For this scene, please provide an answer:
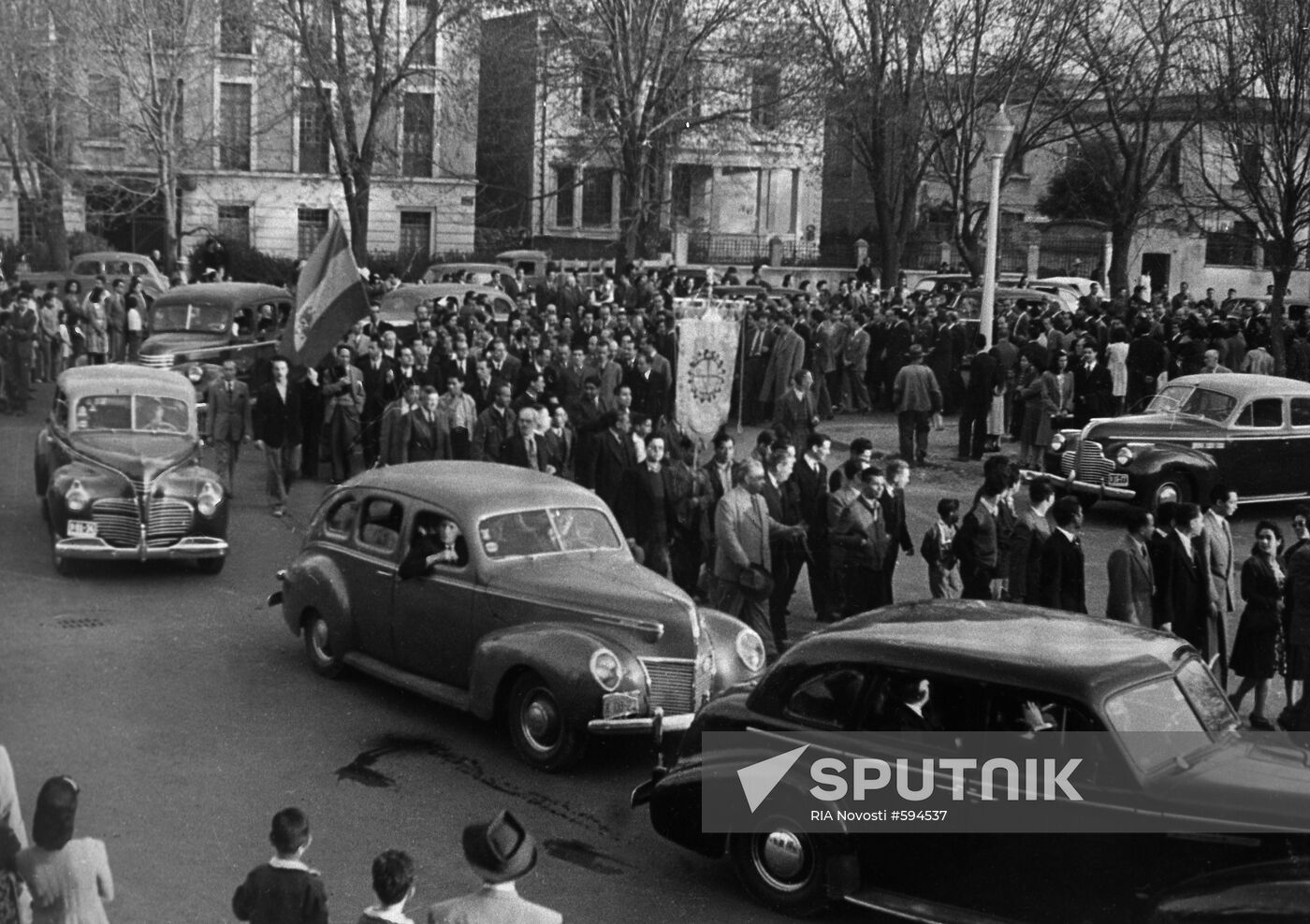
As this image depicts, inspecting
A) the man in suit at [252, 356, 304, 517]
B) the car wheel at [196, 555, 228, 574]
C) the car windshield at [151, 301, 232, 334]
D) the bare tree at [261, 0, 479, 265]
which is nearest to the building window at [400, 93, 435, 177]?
the bare tree at [261, 0, 479, 265]

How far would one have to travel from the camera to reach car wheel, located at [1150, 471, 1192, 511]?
17750mm

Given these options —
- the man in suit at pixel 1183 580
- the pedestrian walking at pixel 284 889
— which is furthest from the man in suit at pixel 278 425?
the pedestrian walking at pixel 284 889

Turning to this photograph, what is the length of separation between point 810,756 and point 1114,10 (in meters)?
30.6

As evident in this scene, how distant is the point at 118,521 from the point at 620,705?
22.4 feet

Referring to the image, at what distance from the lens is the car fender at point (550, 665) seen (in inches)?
387

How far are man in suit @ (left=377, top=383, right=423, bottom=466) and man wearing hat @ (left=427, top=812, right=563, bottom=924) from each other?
1251 centimetres

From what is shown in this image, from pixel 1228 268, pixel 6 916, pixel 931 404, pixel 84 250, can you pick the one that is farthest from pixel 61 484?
pixel 1228 268

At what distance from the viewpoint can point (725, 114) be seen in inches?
1378

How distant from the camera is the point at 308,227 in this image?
54.2 meters

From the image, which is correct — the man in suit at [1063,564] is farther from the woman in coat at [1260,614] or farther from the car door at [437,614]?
the car door at [437,614]

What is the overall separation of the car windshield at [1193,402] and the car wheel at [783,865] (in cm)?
1216

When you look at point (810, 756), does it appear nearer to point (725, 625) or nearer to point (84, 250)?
point (725, 625)

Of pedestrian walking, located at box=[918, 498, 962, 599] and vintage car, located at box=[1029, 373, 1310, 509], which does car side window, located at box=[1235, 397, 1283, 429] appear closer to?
vintage car, located at box=[1029, 373, 1310, 509]

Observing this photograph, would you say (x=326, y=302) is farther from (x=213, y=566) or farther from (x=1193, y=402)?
(x=1193, y=402)
